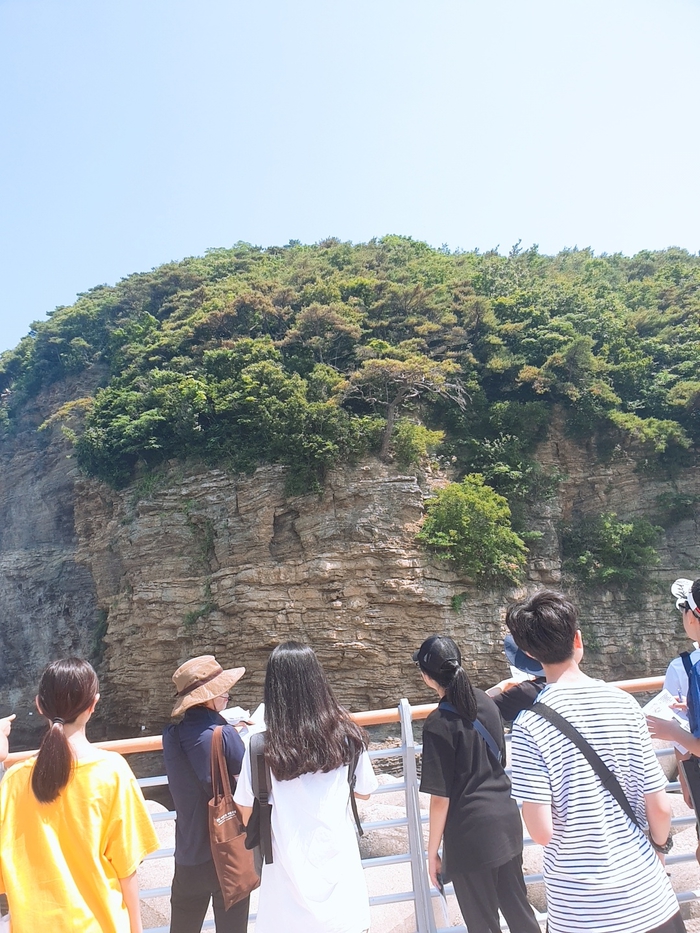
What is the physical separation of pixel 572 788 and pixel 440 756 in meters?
0.74

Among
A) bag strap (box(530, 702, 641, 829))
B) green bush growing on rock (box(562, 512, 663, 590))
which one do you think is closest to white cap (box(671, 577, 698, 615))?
bag strap (box(530, 702, 641, 829))

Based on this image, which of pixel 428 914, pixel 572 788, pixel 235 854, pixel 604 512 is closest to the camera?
pixel 572 788

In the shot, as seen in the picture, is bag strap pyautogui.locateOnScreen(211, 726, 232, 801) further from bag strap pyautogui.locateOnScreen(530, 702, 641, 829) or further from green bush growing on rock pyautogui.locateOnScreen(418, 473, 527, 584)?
green bush growing on rock pyautogui.locateOnScreen(418, 473, 527, 584)

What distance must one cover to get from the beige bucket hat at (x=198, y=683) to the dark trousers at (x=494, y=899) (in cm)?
138

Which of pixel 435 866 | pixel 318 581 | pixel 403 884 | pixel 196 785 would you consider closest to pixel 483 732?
pixel 435 866

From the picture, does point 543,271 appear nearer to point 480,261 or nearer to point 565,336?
point 480,261

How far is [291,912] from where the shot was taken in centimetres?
230

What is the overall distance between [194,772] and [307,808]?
78cm

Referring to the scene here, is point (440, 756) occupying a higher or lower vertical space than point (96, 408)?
lower

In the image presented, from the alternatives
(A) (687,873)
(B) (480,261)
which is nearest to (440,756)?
(A) (687,873)

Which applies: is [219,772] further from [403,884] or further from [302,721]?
[403,884]

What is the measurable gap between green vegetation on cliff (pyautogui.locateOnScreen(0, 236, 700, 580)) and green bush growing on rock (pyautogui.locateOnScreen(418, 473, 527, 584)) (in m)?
1.56

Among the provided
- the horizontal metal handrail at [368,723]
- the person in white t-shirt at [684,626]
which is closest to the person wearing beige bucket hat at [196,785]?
the horizontal metal handrail at [368,723]

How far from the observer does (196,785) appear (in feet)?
9.41
